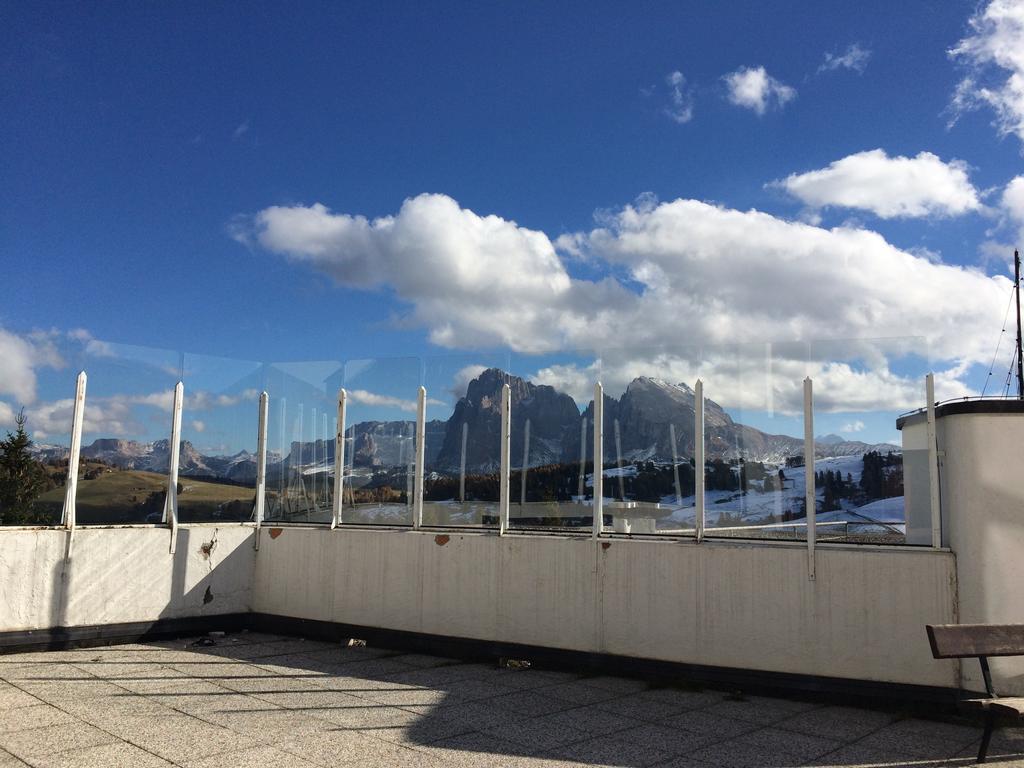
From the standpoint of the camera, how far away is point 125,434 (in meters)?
10.7

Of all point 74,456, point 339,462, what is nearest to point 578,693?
point 339,462

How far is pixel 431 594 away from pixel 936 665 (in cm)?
535

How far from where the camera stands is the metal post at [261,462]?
11469 mm

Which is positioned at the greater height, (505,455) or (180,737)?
(505,455)

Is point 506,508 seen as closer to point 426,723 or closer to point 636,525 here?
point 636,525

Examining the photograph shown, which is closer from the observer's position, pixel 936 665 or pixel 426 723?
pixel 426 723

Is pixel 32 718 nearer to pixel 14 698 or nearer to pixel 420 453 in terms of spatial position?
A: pixel 14 698

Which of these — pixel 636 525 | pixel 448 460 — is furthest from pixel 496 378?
pixel 636 525

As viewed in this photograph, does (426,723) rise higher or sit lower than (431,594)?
lower

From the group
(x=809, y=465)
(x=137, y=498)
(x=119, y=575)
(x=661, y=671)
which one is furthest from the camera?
(x=137, y=498)

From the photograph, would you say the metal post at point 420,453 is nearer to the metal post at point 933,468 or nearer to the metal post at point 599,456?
the metal post at point 599,456

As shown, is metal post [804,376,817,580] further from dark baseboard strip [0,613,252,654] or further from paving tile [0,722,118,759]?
dark baseboard strip [0,613,252,654]

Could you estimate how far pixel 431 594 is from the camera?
→ 9758 millimetres

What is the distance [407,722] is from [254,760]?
1423 millimetres
